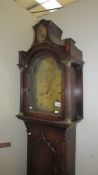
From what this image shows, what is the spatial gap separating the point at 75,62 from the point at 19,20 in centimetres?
82

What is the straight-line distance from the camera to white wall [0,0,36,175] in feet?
5.40

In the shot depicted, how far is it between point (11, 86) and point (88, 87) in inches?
30.9

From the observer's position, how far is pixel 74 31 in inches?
69.8

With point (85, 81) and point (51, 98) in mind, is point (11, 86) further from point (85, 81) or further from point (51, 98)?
point (85, 81)

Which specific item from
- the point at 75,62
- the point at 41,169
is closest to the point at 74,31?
the point at 75,62

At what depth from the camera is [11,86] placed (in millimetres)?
1727

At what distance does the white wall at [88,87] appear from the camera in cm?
162

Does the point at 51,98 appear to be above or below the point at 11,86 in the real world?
below

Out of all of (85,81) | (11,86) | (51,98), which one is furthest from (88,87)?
(11,86)

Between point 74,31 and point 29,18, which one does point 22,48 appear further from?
point 74,31

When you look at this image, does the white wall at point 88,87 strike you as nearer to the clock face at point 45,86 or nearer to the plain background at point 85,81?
the plain background at point 85,81

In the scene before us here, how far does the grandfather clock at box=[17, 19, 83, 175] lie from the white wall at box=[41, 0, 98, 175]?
0.26ft


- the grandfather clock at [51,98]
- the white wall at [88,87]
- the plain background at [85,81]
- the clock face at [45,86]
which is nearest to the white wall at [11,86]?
the plain background at [85,81]

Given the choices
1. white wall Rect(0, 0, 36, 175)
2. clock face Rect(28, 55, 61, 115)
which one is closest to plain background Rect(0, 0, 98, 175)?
white wall Rect(0, 0, 36, 175)
